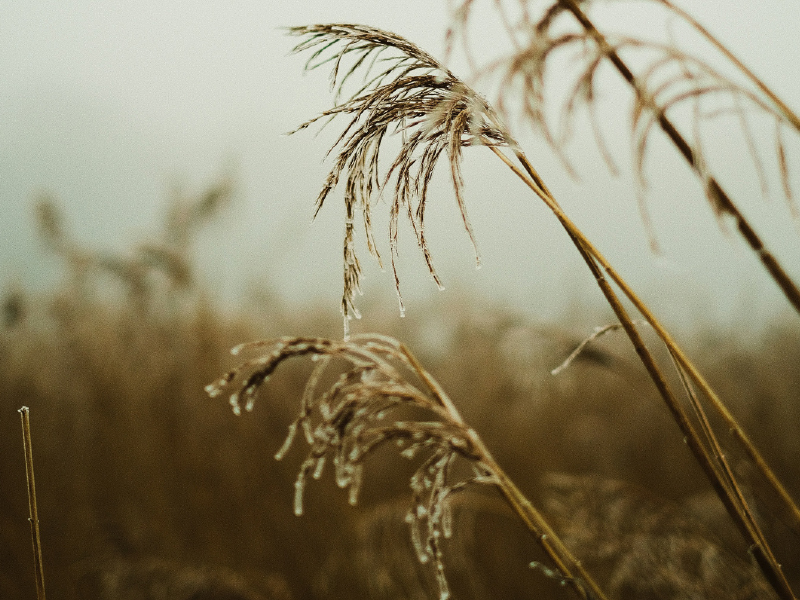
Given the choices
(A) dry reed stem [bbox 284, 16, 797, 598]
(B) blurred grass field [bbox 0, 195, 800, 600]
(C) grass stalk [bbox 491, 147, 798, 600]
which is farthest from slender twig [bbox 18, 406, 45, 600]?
(B) blurred grass field [bbox 0, 195, 800, 600]

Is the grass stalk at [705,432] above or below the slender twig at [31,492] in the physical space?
below

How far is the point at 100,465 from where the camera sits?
6.41ft

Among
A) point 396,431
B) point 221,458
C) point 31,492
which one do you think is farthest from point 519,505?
point 221,458

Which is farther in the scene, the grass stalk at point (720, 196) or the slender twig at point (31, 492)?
the slender twig at point (31, 492)

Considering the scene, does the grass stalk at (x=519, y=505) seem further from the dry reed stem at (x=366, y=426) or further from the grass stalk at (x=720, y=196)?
the grass stalk at (x=720, y=196)

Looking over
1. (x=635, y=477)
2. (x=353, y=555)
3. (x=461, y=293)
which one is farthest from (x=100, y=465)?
(x=635, y=477)

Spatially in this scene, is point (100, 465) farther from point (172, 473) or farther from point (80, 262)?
point (80, 262)

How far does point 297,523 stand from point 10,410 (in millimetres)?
1132

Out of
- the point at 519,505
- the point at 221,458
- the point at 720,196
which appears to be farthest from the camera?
the point at 221,458

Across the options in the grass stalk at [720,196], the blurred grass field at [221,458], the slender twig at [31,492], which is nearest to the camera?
the grass stalk at [720,196]

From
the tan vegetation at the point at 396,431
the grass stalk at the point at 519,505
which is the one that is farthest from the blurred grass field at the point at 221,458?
the grass stalk at the point at 519,505

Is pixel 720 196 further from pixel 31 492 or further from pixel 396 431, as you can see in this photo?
pixel 31 492

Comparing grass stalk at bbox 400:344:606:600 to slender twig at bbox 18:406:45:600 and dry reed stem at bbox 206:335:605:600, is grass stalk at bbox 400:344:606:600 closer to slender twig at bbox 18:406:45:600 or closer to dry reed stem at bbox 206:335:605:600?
dry reed stem at bbox 206:335:605:600

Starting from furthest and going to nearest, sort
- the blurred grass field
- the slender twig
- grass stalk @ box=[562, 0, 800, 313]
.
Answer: the blurred grass field, the slender twig, grass stalk @ box=[562, 0, 800, 313]
